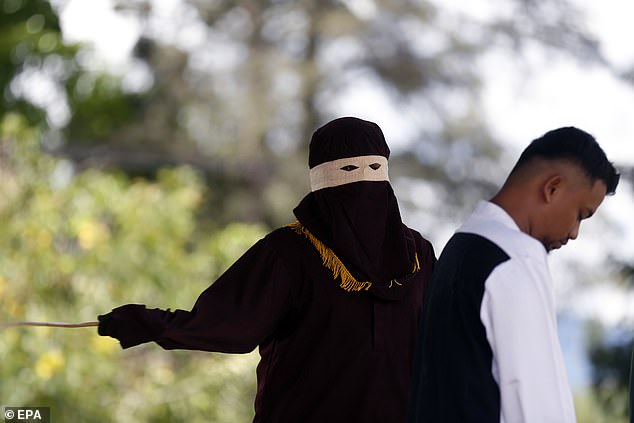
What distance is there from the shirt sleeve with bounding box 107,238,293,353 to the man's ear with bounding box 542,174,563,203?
90 centimetres

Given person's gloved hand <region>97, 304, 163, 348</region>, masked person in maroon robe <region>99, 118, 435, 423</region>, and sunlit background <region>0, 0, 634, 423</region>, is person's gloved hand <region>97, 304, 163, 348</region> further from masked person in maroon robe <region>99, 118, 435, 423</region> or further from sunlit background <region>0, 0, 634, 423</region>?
sunlit background <region>0, 0, 634, 423</region>

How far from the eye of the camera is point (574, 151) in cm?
226

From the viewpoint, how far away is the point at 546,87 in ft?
41.0

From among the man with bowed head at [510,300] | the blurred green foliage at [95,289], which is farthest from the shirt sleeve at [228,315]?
the blurred green foliage at [95,289]

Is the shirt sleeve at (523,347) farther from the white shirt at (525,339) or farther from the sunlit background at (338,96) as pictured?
the sunlit background at (338,96)

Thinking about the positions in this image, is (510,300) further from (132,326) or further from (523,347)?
(132,326)

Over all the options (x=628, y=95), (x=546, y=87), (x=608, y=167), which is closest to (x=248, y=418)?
(x=608, y=167)

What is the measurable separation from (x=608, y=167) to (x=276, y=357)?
109cm

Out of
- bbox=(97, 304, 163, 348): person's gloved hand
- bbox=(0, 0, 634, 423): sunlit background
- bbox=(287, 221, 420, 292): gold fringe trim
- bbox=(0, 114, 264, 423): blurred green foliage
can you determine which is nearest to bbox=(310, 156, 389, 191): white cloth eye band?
bbox=(287, 221, 420, 292): gold fringe trim

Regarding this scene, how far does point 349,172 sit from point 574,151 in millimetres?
845

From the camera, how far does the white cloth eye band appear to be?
118 inches

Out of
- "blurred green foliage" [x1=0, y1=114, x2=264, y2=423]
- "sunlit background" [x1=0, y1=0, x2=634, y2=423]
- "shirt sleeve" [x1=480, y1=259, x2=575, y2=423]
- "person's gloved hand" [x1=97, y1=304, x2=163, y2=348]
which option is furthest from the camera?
"sunlit background" [x1=0, y1=0, x2=634, y2=423]

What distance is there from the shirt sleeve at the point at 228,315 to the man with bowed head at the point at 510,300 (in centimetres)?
66

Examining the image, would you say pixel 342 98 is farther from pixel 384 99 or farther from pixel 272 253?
pixel 272 253
